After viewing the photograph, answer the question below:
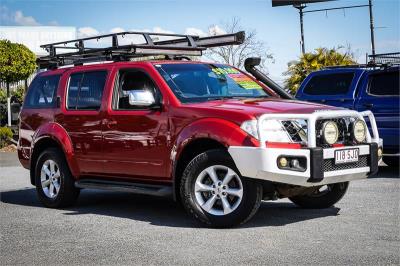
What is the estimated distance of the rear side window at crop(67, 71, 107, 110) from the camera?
796 cm

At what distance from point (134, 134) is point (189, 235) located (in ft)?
5.13

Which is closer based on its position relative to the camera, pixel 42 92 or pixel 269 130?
pixel 269 130

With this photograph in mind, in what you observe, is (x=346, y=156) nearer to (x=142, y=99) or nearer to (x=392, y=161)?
(x=142, y=99)

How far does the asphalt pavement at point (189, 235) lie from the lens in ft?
17.3

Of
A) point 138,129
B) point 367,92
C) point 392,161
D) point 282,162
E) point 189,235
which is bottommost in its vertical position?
point 392,161

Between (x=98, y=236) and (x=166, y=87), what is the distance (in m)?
1.82

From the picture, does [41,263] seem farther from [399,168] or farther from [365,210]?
[399,168]

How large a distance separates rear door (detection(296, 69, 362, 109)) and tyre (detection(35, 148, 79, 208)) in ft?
16.8

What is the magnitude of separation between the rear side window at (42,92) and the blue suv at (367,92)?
16.3 ft

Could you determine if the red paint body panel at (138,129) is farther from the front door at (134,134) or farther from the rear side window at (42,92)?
the rear side window at (42,92)

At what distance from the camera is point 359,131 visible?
6.83 meters

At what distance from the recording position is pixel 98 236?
6270 millimetres

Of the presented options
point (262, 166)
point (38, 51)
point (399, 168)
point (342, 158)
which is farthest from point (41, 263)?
point (38, 51)

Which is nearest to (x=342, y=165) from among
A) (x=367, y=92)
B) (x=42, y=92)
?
(x=42, y=92)
